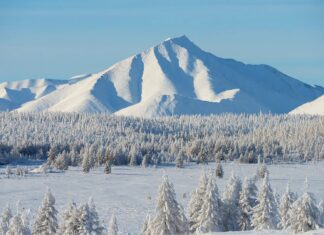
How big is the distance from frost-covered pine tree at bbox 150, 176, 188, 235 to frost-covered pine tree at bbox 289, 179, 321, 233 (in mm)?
9584

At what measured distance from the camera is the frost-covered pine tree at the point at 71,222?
64.2m

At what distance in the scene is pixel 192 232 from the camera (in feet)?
226

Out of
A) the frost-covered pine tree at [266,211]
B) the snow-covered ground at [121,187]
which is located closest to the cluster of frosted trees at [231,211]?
the frost-covered pine tree at [266,211]

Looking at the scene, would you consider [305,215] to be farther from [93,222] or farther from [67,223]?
[67,223]

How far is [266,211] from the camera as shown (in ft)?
239

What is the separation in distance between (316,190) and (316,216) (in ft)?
267

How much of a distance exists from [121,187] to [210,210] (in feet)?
257

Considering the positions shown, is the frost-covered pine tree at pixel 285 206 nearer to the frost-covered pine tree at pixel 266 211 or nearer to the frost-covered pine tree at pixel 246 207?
the frost-covered pine tree at pixel 266 211

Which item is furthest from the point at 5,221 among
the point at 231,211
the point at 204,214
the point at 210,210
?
the point at 231,211

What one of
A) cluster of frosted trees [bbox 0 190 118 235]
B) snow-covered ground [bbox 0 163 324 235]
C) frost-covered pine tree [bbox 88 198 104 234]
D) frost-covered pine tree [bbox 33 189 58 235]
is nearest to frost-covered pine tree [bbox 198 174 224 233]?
cluster of frosted trees [bbox 0 190 118 235]

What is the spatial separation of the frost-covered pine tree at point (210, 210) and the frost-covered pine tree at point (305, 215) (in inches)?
318

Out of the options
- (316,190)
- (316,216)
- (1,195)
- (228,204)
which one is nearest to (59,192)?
(1,195)

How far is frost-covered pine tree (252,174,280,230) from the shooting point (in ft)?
238

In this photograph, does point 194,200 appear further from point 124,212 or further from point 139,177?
point 139,177
